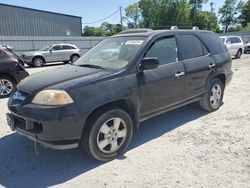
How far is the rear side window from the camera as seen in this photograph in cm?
477

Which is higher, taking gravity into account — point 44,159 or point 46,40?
point 46,40

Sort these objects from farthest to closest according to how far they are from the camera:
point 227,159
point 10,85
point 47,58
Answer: point 47,58
point 10,85
point 227,159

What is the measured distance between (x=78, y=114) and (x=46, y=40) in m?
23.9

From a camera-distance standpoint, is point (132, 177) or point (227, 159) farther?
point (227, 159)

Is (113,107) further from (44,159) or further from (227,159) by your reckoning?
(227,159)

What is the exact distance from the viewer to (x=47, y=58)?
18344mm

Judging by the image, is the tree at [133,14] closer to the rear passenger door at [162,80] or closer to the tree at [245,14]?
the tree at [245,14]

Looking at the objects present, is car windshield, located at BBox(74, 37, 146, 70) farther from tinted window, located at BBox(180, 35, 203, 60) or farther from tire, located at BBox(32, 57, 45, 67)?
tire, located at BBox(32, 57, 45, 67)

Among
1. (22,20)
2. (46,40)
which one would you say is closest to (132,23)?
(22,20)

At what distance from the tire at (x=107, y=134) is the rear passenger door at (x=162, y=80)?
458mm

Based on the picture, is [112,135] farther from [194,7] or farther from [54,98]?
[194,7]

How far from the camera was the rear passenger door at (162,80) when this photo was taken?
397cm

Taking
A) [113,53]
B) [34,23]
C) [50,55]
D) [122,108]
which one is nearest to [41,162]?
[122,108]

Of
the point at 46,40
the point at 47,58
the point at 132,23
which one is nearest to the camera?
the point at 47,58
